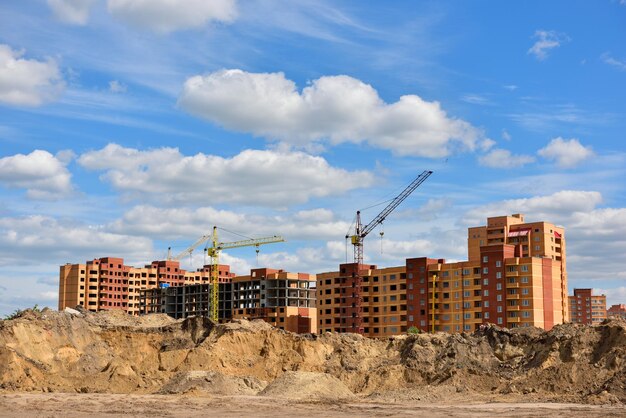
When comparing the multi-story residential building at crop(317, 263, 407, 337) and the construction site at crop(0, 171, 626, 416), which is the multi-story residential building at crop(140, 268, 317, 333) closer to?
the multi-story residential building at crop(317, 263, 407, 337)

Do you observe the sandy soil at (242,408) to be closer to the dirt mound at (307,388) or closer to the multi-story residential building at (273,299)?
the dirt mound at (307,388)

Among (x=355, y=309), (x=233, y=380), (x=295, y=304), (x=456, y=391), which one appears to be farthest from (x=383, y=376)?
(x=295, y=304)

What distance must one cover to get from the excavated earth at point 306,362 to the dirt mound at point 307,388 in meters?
0.08

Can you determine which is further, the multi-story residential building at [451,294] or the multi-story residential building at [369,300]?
the multi-story residential building at [369,300]

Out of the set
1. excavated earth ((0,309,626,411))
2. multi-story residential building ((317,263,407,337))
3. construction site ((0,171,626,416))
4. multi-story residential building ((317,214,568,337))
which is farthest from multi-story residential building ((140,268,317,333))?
excavated earth ((0,309,626,411))

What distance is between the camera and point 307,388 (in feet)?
179

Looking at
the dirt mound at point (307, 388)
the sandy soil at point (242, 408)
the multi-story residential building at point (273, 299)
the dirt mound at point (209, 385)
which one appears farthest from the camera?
the multi-story residential building at point (273, 299)

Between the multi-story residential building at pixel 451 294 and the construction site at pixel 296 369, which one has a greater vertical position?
the multi-story residential building at pixel 451 294

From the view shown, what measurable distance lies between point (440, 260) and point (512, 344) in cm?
6866

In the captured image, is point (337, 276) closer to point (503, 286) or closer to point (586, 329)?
point (503, 286)

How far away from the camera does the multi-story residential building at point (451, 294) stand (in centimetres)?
12738

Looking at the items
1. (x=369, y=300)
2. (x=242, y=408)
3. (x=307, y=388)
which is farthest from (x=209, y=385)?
(x=369, y=300)

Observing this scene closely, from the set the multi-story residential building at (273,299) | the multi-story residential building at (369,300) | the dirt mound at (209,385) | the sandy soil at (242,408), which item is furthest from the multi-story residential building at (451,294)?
the sandy soil at (242,408)

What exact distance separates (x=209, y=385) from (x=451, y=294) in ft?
282
